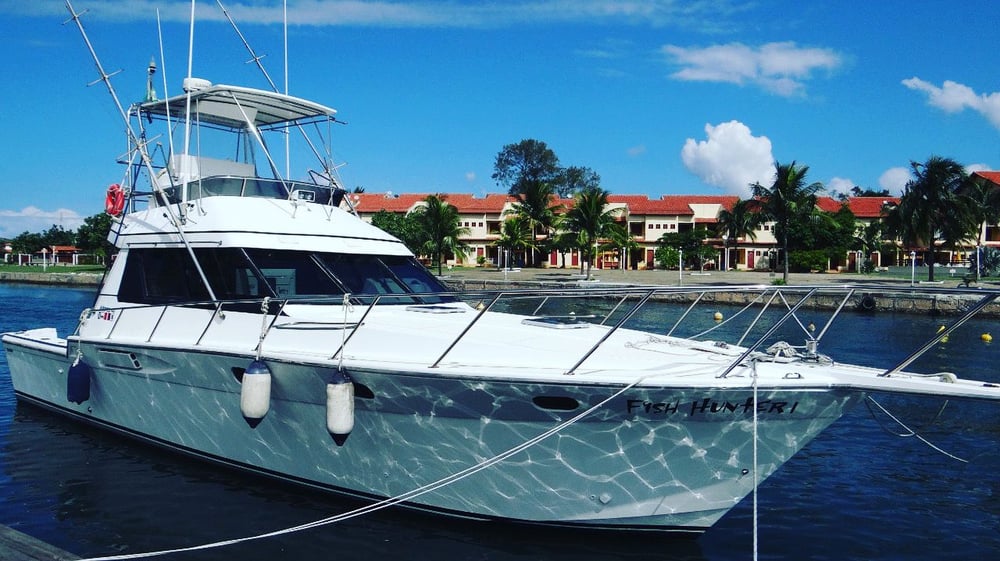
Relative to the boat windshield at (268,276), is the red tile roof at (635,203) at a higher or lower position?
higher

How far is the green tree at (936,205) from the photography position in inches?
1378

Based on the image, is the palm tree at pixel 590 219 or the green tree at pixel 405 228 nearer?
the palm tree at pixel 590 219

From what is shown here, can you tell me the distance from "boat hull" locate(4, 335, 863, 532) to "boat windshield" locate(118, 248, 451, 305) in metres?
1.06

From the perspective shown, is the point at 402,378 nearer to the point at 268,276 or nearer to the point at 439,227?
the point at 268,276

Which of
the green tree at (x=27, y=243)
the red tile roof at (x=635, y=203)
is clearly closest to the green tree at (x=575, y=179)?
the red tile roof at (x=635, y=203)

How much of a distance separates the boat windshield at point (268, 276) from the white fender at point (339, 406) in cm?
168

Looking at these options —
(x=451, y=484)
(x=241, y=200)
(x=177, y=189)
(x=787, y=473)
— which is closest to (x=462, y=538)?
(x=451, y=484)

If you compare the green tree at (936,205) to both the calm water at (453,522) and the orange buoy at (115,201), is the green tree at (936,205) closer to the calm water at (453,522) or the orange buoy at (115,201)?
the calm water at (453,522)

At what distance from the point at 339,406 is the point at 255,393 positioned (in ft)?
2.91

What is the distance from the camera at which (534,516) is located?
6.11 m

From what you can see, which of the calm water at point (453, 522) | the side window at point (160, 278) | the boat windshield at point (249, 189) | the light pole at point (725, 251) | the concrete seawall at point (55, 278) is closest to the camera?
the calm water at point (453, 522)

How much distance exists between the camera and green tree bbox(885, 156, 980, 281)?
115 feet

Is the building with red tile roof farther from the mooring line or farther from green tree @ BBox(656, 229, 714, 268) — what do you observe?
the mooring line

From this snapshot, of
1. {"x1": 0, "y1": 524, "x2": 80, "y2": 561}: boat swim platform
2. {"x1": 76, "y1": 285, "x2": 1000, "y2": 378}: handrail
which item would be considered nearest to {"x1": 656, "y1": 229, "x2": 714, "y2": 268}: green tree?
{"x1": 76, "y1": 285, "x2": 1000, "y2": 378}: handrail
